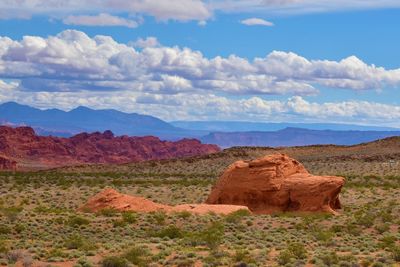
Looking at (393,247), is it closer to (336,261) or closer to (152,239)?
(336,261)

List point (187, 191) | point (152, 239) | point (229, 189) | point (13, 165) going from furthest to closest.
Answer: point (13, 165)
point (187, 191)
point (229, 189)
point (152, 239)

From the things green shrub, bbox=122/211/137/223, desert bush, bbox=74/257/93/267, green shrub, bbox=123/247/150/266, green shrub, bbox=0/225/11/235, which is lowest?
green shrub, bbox=0/225/11/235

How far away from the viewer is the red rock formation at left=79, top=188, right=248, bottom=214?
133 ft

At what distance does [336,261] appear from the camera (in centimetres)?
2459

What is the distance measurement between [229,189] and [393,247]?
1746cm

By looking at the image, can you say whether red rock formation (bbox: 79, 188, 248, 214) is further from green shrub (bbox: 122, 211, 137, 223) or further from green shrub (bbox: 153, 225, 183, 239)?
green shrub (bbox: 153, 225, 183, 239)

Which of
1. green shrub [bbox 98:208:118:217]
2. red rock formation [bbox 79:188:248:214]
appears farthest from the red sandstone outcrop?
green shrub [bbox 98:208:118:217]

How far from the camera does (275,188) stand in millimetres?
43812

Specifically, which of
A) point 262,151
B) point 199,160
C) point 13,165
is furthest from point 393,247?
point 13,165

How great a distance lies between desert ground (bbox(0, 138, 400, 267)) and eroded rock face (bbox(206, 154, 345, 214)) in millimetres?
1526

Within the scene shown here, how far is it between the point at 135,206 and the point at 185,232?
837 cm

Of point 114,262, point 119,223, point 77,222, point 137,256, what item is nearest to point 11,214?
point 77,222

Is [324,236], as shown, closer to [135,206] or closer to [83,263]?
[83,263]

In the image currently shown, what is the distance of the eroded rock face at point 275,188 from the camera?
140 ft
